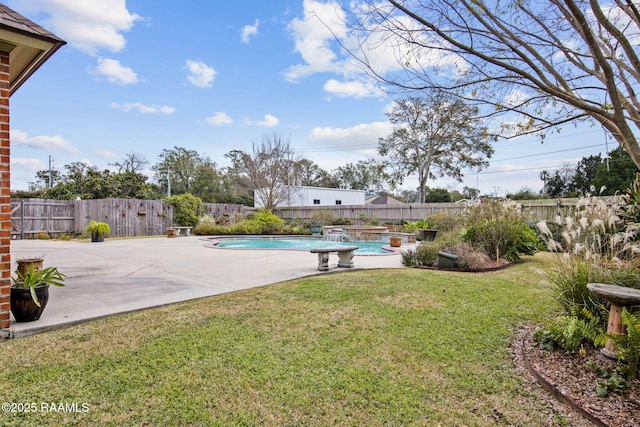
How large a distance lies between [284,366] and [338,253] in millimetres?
4004

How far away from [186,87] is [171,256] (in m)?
9.77

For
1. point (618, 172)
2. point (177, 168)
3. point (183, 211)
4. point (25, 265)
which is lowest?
point (25, 265)

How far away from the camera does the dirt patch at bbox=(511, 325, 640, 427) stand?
6.19 ft

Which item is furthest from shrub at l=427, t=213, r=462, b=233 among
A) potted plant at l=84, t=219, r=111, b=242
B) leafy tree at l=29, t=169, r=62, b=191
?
leafy tree at l=29, t=169, r=62, b=191

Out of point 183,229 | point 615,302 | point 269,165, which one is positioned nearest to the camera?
point 615,302

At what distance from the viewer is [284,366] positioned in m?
2.48

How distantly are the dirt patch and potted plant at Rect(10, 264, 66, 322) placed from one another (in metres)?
4.58

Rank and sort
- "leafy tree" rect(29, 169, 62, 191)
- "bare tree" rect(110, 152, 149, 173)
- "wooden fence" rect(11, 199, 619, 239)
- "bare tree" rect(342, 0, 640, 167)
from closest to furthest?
1. "bare tree" rect(342, 0, 640, 167)
2. "wooden fence" rect(11, 199, 619, 239)
3. "bare tree" rect(110, 152, 149, 173)
4. "leafy tree" rect(29, 169, 62, 191)

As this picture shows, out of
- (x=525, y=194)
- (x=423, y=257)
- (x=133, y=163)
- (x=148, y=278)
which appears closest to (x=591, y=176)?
(x=525, y=194)

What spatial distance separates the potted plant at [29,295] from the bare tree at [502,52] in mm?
3943

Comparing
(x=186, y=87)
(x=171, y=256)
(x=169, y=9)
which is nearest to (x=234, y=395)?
(x=171, y=256)

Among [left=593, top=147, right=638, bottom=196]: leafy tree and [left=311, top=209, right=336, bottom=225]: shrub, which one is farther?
[left=593, top=147, right=638, bottom=196]: leafy tree

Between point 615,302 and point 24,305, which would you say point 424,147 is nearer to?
point 615,302

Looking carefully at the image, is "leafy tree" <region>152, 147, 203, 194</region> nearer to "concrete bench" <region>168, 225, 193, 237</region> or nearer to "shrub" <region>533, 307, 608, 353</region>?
"concrete bench" <region>168, 225, 193, 237</region>
